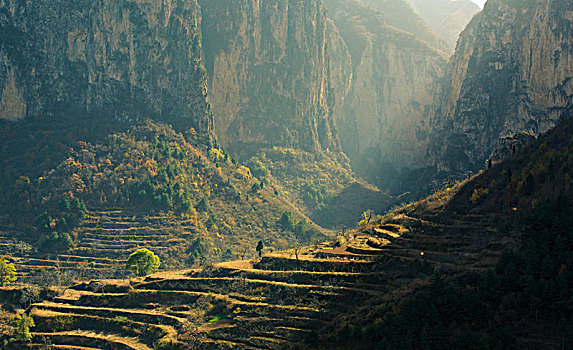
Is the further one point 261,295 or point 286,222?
point 286,222

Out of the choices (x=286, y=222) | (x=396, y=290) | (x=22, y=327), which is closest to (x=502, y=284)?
(x=396, y=290)

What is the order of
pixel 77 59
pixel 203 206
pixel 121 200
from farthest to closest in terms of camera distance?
pixel 77 59
pixel 203 206
pixel 121 200

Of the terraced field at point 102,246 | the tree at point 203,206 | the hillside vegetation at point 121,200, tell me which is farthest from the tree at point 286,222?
the terraced field at point 102,246

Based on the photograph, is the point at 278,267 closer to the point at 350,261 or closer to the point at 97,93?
the point at 350,261

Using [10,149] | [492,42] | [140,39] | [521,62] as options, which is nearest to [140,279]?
[10,149]

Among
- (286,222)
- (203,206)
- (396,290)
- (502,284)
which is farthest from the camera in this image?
(286,222)

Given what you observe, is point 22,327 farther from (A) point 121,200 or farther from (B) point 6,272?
(A) point 121,200

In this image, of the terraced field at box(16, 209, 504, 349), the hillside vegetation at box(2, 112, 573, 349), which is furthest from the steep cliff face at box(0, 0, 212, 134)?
the hillside vegetation at box(2, 112, 573, 349)
